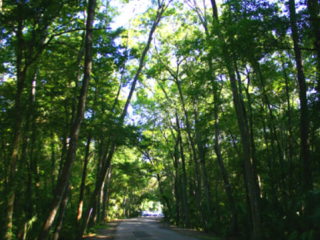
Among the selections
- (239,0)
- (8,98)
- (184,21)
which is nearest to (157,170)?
(184,21)

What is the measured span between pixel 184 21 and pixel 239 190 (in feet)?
51.7

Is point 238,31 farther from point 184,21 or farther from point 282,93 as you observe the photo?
point 184,21

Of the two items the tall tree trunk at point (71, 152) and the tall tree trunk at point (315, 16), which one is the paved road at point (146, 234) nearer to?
the tall tree trunk at point (71, 152)

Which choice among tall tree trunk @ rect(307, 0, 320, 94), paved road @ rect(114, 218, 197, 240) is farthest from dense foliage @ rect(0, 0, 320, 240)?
paved road @ rect(114, 218, 197, 240)

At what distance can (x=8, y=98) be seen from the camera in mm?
10070

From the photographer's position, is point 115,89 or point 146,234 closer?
point 146,234

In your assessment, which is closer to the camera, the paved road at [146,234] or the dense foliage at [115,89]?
the dense foliage at [115,89]

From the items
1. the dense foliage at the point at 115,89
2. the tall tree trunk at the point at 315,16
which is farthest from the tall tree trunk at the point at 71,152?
the tall tree trunk at the point at 315,16

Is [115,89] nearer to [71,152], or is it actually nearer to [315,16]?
[71,152]

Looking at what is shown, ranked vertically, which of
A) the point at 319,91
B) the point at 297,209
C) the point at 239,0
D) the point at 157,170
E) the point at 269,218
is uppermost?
the point at 239,0

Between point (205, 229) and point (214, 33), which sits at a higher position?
point (214, 33)

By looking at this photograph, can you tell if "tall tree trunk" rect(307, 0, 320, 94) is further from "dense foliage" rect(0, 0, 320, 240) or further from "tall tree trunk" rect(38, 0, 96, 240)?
"tall tree trunk" rect(38, 0, 96, 240)

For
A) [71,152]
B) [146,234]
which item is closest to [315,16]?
[71,152]

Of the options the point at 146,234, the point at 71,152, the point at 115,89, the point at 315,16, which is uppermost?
the point at 115,89
